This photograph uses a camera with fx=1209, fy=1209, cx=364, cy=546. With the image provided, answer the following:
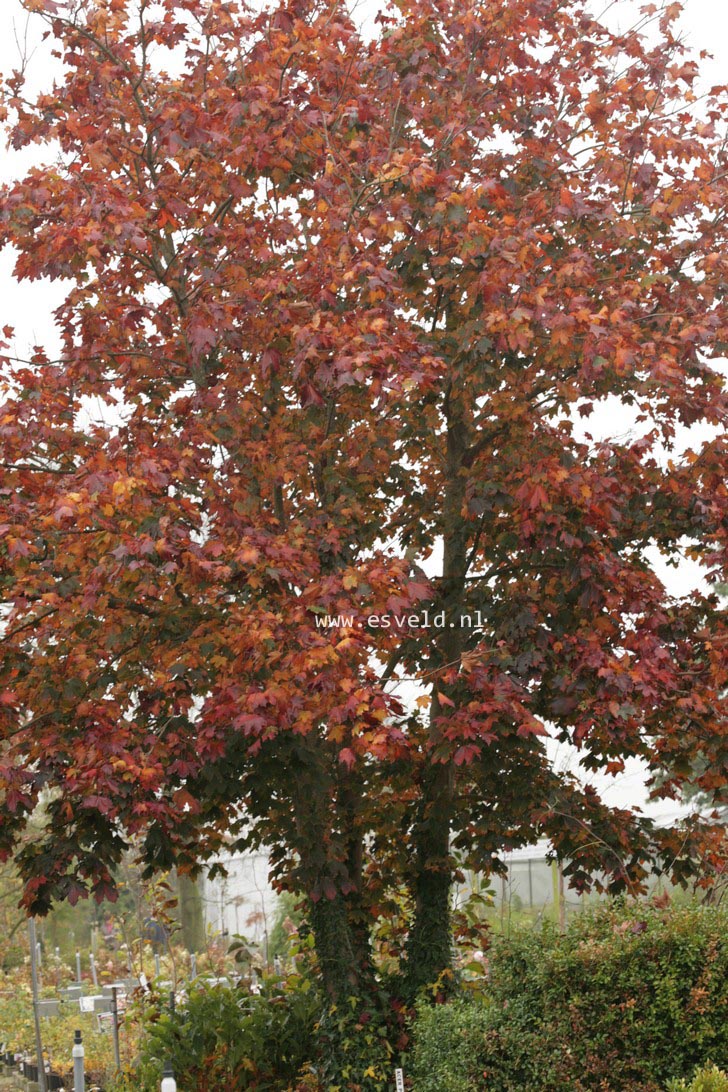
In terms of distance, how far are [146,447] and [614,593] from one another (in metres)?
3.20

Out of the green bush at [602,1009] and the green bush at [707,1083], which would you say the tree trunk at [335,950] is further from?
the green bush at [707,1083]

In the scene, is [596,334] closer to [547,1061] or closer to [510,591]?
[510,591]

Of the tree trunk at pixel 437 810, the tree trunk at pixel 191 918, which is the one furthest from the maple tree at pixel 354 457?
the tree trunk at pixel 191 918

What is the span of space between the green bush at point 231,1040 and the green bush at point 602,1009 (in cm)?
287

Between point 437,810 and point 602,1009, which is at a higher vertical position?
point 437,810

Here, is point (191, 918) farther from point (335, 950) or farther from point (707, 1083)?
point (707, 1083)

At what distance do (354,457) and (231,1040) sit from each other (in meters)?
4.87

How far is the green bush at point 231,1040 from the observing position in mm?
9344

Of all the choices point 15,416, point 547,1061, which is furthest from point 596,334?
point 547,1061

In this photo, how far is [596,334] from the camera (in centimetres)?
704

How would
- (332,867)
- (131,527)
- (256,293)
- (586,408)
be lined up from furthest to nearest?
1. (586,408)
2. (332,867)
3. (256,293)
4. (131,527)

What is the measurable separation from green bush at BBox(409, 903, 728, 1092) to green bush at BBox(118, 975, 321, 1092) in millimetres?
2868

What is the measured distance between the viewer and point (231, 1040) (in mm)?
9617

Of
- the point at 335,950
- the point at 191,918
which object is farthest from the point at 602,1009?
the point at 191,918
